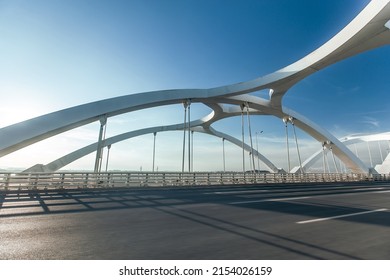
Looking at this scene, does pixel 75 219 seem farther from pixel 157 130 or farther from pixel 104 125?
pixel 157 130

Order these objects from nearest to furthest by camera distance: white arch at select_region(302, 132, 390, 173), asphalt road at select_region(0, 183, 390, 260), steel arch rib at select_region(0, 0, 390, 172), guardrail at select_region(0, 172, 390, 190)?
asphalt road at select_region(0, 183, 390, 260) < guardrail at select_region(0, 172, 390, 190) < steel arch rib at select_region(0, 0, 390, 172) < white arch at select_region(302, 132, 390, 173)

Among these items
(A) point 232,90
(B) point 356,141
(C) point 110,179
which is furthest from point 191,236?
(B) point 356,141

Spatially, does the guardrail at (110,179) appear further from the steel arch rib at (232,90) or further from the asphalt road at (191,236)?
the asphalt road at (191,236)

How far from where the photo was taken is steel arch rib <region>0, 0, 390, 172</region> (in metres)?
16.2

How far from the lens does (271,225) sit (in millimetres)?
4973

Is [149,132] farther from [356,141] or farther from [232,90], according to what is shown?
[356,141]

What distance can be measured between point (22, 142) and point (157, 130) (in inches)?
1213

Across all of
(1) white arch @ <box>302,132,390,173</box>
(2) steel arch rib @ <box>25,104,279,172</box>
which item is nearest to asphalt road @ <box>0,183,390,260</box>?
(2) steel arch rib @ <box>25,104,279,172</box>

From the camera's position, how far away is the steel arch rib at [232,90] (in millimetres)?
16172

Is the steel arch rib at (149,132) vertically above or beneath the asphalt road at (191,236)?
above

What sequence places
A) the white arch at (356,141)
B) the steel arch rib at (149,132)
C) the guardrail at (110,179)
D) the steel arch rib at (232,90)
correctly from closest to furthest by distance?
1. the guardrail at (110,179)
2. the steel arch rib at (232,90)
3. the steel arch rib at (149,132)
4. the white arch at (356,141)

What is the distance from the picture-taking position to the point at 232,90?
29.0 m

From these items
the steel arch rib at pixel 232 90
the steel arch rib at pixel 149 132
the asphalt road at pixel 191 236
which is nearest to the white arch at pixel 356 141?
the steel arch rib at pixel 149 132

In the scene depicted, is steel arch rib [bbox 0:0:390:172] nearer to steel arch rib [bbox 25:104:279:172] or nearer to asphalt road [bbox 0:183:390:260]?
steel arch rib [bbox 25:104:279:172]
